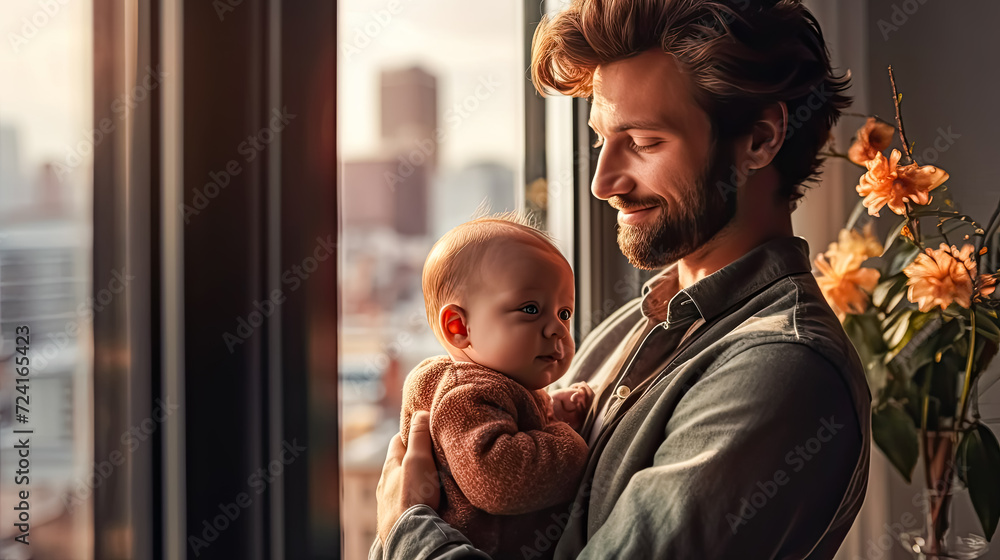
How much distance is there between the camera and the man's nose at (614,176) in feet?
3.61

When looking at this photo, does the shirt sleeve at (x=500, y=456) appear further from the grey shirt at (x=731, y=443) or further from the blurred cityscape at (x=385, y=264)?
the blurred cityscape at (x=385, y=264)

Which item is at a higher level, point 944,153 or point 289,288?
point 944,153

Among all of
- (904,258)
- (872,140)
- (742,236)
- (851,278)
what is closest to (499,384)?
(742,236)

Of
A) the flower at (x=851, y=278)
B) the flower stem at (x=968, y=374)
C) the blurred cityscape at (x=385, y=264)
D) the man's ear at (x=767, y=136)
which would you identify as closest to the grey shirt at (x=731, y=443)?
the man's ear at (x=767, y=136)

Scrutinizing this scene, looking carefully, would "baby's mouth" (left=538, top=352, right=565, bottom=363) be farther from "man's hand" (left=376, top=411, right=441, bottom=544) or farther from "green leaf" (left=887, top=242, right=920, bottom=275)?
"green leaf" (left=887, top=242, right=920, bottom=275)

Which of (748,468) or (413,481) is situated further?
(413,481)

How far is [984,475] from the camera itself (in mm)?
1731

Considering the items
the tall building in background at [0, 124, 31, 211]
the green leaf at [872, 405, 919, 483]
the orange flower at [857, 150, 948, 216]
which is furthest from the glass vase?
the tall building in background at [0, 124, 31, 211]

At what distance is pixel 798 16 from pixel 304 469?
41.1 inches

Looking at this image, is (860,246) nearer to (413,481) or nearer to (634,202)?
(634,202)

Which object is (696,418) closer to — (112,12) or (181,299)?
(181,299)

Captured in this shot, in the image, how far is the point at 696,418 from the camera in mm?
857

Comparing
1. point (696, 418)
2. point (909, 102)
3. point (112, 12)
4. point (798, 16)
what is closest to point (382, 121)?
point (112, 12)

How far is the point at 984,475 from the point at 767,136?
4.03 ft
